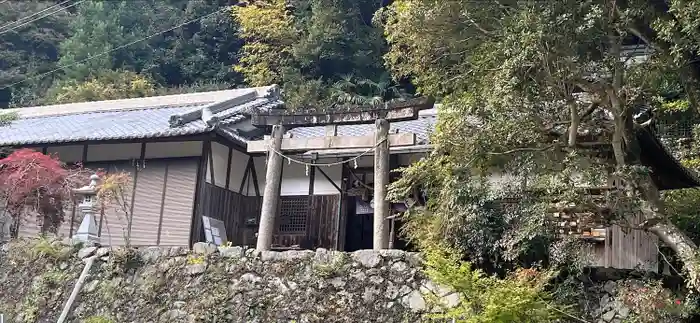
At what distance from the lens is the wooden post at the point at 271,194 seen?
12328mm

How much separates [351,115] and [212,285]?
12.7ft

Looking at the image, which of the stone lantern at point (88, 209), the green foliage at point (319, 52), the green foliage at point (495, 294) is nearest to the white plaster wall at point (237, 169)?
the stone lantern at point (88, 209)

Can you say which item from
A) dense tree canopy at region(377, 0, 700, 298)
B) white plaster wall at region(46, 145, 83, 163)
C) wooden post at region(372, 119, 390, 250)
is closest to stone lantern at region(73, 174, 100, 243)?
white plaster wall at region(46, 145, 83, 163)

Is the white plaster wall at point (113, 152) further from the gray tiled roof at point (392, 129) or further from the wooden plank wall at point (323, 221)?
the wooden plank wall at point (323, 221)

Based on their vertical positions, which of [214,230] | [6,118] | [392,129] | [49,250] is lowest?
[49,250]

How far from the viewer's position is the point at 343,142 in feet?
41.6

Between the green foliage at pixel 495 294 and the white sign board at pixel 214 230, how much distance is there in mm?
7085

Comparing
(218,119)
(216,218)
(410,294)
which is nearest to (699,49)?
(410,294)

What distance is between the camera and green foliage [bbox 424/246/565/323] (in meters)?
8.72

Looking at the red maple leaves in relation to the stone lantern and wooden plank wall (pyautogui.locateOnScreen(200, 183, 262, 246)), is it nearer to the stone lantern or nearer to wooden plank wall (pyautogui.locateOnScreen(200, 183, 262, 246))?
the stone lantern

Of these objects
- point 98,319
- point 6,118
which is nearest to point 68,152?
point 6,118

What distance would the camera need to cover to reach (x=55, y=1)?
3691cm

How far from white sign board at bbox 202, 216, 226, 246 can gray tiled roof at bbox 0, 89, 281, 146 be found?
6.41 feet

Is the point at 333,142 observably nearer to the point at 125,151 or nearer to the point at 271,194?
the point at 271,194
